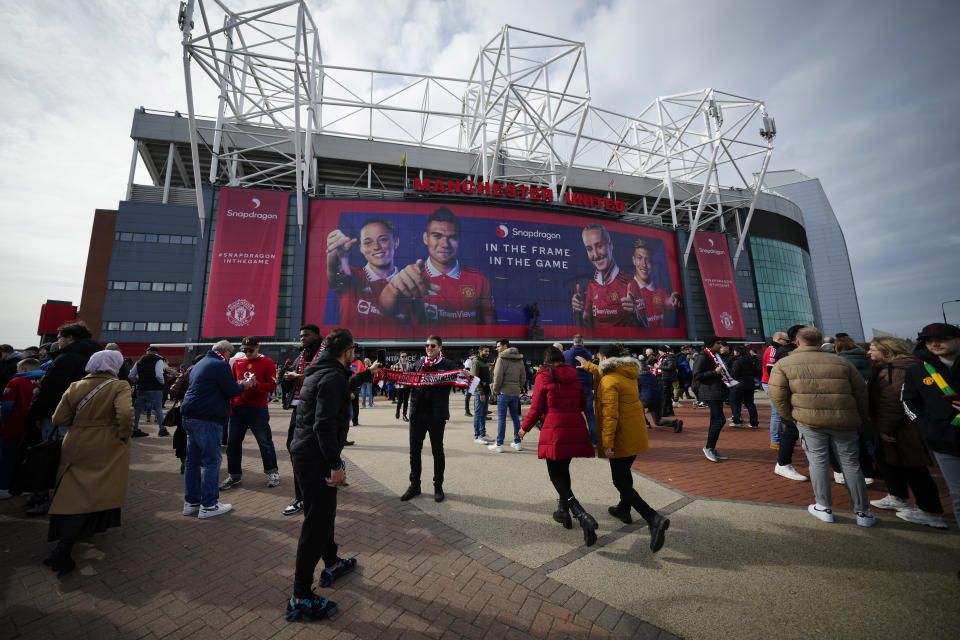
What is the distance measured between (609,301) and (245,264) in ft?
91.8

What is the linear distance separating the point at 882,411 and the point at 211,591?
277 inches

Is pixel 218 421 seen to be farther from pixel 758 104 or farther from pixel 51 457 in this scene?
pixel 758 104

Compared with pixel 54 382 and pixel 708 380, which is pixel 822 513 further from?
pixel 54 382

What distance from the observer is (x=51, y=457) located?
3740 millimetres

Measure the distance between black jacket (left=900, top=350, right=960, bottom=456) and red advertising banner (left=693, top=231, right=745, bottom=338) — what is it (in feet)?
110

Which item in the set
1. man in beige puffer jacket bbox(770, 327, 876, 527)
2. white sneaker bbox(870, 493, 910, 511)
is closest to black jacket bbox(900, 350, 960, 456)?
man in beige puffer jacket bbox(770, 327, 876, 527)

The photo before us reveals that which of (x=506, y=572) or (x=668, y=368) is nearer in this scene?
(x=506, y=572)

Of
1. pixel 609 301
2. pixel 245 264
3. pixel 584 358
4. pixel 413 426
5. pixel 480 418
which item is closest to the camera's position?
pixel 413 426

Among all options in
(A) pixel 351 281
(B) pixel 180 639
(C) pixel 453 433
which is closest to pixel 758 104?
(A) pixel 351 281

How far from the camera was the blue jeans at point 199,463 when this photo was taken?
4.37 m

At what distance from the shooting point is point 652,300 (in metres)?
31.9

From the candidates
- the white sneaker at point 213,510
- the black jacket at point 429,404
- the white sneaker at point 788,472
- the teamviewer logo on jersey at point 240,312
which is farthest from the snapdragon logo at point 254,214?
the white sneaker at point 788,472

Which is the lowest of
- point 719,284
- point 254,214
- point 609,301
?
point 609,301

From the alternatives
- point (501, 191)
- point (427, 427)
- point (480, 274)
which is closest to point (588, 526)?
point (427, 427)
